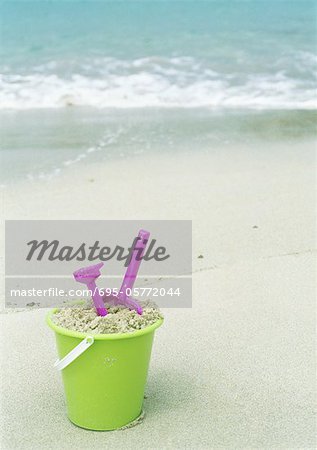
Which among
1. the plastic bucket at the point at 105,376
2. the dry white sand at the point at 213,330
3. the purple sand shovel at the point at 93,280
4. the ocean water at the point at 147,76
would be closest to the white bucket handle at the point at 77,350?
the plastic bucket at the point at 105,376

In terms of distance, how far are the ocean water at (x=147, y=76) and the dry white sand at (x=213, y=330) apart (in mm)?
1005

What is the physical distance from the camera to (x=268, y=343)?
2932mm

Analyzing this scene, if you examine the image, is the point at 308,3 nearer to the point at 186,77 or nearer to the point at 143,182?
the point at 186,77

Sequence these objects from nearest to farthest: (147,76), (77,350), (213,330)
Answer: (77,350) → (213,330) → (147,76)

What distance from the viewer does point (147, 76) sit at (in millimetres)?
9859

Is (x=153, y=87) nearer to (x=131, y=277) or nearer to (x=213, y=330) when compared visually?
(x=213, y=330)

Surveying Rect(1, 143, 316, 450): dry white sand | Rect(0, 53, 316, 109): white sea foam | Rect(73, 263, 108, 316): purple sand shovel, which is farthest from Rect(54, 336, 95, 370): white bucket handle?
Rect(0, 53, 316, 109): white sea foam

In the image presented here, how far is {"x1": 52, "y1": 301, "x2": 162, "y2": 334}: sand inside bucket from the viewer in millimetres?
2223

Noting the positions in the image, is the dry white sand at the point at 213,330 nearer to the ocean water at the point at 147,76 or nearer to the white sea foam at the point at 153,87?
the ocean water at the point at 147,76

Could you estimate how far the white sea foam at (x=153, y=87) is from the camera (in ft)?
28.0

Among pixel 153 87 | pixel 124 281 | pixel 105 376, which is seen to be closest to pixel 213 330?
pixel 124 281

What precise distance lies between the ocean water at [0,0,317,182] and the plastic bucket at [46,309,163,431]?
329 cm

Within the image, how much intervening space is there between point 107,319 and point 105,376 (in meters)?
0.18

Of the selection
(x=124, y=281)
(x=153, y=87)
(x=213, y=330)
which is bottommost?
(x=213, y=330)
